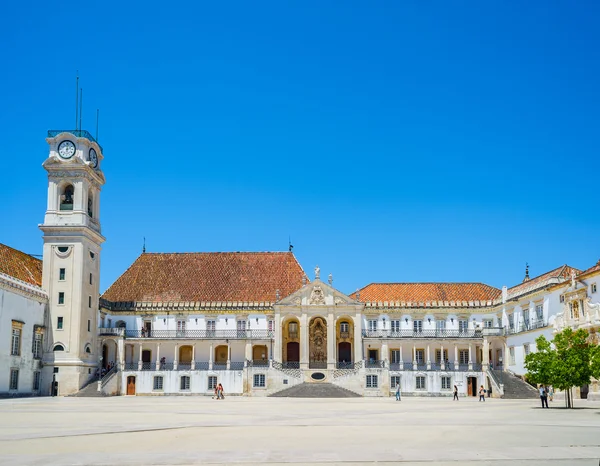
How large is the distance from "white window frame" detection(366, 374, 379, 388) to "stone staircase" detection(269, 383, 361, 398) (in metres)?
2.23

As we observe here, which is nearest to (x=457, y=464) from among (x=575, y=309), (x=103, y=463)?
(x=103, y=463)

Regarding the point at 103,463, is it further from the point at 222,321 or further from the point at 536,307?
the point at 222,321

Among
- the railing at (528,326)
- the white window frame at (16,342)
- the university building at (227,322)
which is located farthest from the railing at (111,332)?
the railing at (528,326)

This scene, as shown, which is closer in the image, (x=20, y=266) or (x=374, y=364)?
(x=20, y=266)

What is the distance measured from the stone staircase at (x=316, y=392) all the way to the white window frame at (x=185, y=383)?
7.39 m

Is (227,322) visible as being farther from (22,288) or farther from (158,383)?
(22,288)

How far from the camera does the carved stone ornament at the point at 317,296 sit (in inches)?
2435

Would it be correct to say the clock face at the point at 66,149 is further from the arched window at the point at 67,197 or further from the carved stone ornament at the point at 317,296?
the carved stone ornament at the point at 317,296

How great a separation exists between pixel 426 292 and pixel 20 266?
34267 millimetres

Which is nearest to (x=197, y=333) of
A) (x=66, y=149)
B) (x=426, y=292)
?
(x=66, y=149)

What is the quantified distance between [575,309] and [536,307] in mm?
7058

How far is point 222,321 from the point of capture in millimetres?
64062

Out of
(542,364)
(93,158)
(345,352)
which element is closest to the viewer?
(542,364)

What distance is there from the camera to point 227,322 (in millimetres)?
64062
